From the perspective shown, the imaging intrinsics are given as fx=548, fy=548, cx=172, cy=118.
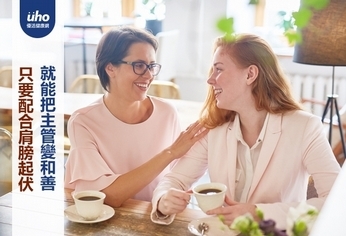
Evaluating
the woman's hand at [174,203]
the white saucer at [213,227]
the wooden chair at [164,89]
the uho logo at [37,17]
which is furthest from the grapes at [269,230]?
the uho logo at [37,17]

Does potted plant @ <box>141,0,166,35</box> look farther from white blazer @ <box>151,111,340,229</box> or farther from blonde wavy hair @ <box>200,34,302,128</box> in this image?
white blazer @ <box>151,111,340,229</box>

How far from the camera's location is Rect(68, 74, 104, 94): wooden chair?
1.15m

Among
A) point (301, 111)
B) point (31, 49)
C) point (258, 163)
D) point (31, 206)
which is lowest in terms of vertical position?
point (31, 206)

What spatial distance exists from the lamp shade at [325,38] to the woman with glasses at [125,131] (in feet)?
0.97

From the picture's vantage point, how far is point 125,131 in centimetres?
125

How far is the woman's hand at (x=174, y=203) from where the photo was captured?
110 centimetres

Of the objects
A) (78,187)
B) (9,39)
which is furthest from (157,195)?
(9,39)

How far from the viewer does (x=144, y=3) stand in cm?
109

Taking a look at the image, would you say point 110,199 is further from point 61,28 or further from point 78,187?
point 61,28

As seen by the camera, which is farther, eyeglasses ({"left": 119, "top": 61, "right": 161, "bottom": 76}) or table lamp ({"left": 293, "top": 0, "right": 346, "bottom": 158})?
eyeglasses ({"left": 119, "top": 61, "right": 161, "bottom": 76})

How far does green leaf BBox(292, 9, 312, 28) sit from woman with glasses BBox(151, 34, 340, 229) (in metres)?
0.11

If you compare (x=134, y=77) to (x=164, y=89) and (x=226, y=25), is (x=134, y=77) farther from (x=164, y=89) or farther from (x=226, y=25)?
(x=226, y=25)

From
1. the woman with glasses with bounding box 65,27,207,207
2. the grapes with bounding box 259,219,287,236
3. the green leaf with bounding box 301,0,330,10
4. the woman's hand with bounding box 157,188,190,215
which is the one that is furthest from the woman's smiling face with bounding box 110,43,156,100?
the grapes with bounding box 259,219,287,236

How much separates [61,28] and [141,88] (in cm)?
22
